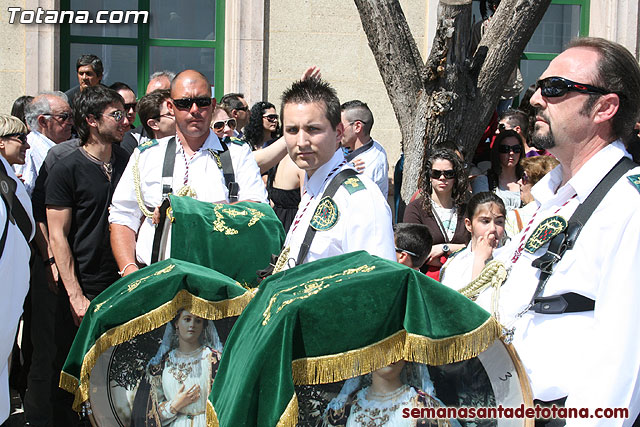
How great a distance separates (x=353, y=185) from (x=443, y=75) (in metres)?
3.38

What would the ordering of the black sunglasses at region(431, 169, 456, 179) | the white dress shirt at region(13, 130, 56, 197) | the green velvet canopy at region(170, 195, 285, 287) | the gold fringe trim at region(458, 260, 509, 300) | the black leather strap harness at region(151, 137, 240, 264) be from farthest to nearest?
the white dress shirt at region(13, 130, 56, 197)
the black sunglasses at region(431, 169, 456, 179)
the black leather strap harness at region(151, 137, 240, 264)
the green velvet canopy at region(170, 195, 285, 287)
the gold fringe trim at region(458, 260, 509, 300)

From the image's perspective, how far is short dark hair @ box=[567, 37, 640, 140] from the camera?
2.56 m

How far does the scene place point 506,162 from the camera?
6.59 m

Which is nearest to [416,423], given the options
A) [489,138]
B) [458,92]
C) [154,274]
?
[154,274]

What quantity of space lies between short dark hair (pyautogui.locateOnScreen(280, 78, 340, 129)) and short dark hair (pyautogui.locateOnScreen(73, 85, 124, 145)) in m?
2.20

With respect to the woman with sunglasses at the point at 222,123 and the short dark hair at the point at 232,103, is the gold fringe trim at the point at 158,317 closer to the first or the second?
the woman with sunglasses at the point at 222,123

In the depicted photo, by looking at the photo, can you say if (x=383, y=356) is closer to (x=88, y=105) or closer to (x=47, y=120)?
(x=88, y=105)

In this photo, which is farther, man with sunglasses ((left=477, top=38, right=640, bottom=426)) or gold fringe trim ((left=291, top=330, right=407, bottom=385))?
gold fringe trim ((left=291, top=330, right=407, bottom=385))

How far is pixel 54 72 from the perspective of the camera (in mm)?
8875

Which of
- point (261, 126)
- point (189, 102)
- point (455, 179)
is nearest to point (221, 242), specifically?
point (189, 102)

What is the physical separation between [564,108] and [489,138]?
5.17m

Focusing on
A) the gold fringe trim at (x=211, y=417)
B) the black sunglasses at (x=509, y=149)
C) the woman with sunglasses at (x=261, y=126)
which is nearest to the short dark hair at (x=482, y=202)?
the black sunglasses at (x=509, y=149)

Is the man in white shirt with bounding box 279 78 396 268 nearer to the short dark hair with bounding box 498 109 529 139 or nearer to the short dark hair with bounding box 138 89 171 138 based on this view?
the short dark hair with bounding box 138 89 171 138

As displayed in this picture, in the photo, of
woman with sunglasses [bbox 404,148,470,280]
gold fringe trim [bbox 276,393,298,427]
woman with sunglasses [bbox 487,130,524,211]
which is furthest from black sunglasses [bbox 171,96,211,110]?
woman with sunglasses [bbox 487,130,524,211]
